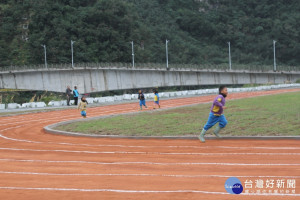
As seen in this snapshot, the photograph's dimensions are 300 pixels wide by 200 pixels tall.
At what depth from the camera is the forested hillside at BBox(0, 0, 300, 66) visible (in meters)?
83.7

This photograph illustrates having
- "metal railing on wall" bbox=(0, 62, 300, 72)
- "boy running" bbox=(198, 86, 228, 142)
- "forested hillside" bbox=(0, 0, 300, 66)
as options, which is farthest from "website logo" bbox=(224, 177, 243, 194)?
"forested hillside" bbox=(0, 0, 300, 66)

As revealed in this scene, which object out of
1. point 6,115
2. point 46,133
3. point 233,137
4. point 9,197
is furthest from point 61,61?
point 9,197

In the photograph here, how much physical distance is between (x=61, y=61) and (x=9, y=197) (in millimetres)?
73486

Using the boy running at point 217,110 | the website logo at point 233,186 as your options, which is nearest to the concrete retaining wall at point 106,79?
the boy running at point 217,110

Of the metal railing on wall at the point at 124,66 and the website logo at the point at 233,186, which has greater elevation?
the metal railing on wall at the point at 124,66

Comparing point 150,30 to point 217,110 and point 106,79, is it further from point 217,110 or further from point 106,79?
point 217,110

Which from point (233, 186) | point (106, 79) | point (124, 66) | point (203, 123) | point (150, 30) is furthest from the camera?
point (150, 30)

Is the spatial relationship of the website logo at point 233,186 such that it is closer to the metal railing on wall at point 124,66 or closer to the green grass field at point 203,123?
the green grass field at point 203,123

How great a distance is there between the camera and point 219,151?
13.3 m

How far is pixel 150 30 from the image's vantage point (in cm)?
9925

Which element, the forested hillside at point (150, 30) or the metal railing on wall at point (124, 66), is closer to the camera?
the metal railing on wall at point (124, 66)

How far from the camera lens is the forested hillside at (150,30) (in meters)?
83.7

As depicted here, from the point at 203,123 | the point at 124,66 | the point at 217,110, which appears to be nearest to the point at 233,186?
the point at 217,110

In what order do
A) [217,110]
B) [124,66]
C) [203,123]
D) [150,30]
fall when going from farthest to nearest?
[150,30], [124,66], [203,123], [217,110]
